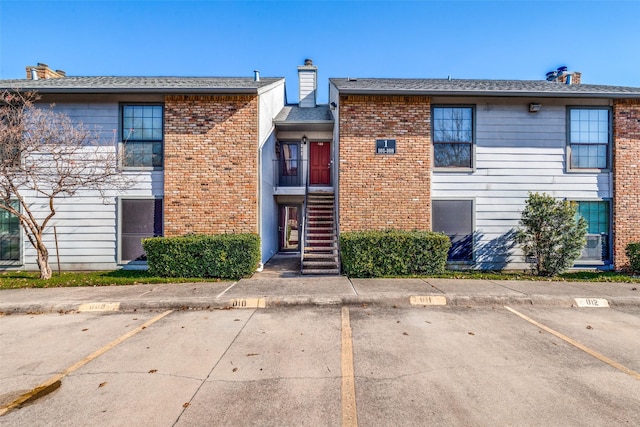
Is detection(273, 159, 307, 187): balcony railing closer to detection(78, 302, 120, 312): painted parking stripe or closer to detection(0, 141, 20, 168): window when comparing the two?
detection(0, 141, 20, 168): window

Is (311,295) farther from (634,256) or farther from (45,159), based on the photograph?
(634,256)

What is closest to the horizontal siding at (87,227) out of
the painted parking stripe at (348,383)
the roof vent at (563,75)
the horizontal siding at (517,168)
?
the painted parking stripe at (348,383)

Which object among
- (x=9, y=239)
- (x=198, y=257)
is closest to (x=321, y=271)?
(x=198, y=257)

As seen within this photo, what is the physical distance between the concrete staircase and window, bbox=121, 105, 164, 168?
5109mm

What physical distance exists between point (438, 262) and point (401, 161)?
318 cm

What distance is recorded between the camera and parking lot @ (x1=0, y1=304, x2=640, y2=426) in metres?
2.63

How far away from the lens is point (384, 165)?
891 cm

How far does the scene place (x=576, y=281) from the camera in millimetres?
7449

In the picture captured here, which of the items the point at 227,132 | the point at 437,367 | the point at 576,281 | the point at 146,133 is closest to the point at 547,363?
the point at 437,367

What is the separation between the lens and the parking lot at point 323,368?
263cm

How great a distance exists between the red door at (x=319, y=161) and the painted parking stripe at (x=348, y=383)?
9628 mm

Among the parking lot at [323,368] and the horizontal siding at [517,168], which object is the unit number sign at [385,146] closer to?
the horizontal siding at [517,168]

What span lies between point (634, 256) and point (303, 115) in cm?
1191

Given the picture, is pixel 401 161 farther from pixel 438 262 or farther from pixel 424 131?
pixel 438 262
